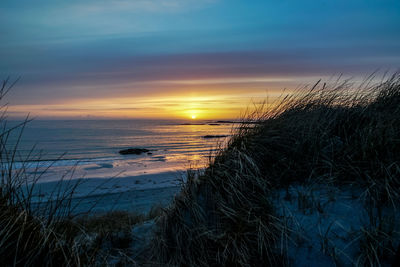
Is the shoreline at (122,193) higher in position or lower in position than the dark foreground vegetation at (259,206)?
lower

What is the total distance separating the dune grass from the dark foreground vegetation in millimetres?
13

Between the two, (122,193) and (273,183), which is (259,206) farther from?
(122,193)

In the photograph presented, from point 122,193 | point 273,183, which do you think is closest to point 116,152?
point 122,193

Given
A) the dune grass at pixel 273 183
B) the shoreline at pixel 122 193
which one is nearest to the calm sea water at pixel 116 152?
the dune grass at pixel 273 183

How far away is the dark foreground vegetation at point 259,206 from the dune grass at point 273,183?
0.01 m

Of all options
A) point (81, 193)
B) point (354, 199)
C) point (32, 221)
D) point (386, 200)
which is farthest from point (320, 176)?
point (81, 193)

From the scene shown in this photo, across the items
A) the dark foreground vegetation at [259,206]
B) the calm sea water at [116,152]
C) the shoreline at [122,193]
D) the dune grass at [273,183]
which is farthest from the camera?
the calm sea water at [116,152]

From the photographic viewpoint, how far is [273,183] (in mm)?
3662

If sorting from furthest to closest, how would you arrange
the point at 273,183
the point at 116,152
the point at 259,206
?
the point at 116,152 → the point at 273,183 → the point at 259,206

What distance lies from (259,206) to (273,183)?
0.50 metres

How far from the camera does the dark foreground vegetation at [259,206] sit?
7.86ft

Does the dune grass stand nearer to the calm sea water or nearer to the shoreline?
the calm sea water

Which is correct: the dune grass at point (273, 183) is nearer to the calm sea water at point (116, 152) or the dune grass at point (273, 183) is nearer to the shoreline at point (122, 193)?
the calm sea water at point (116, 152)

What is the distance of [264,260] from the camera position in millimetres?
2838
